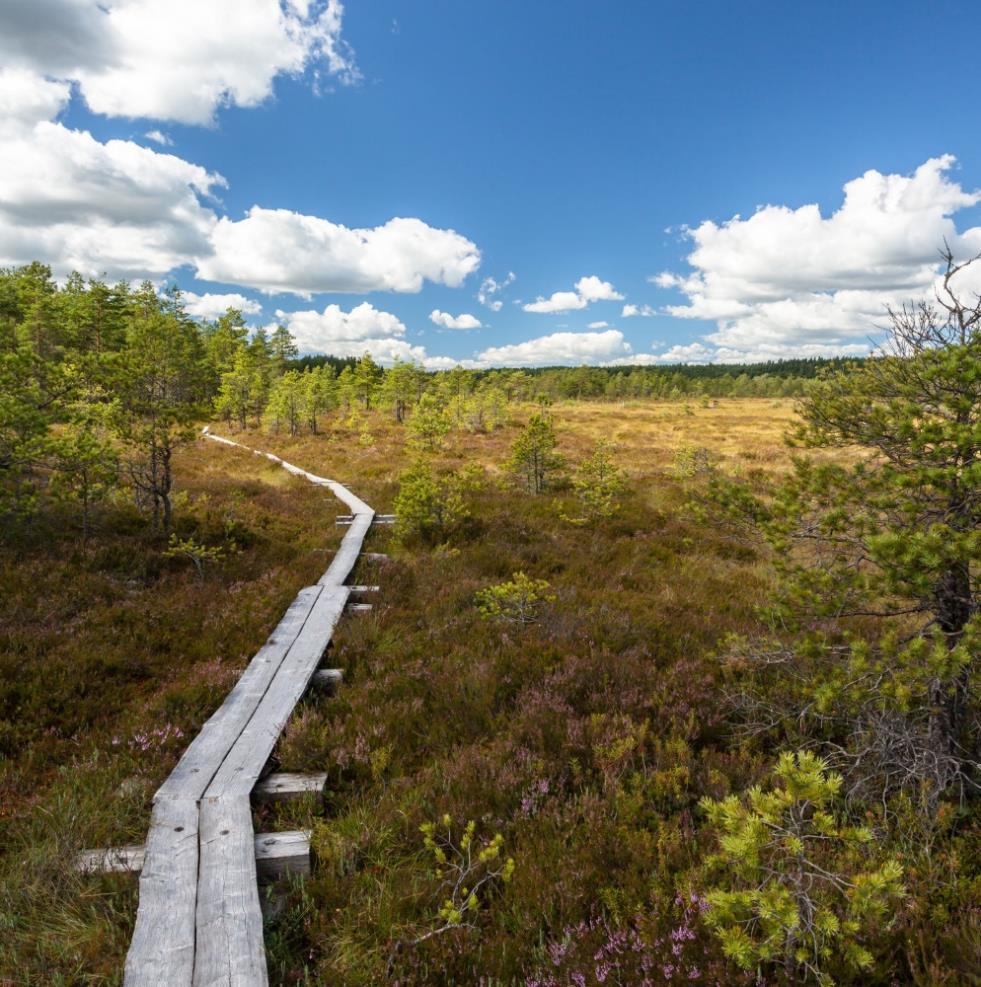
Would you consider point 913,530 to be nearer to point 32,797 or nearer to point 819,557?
point 819,557

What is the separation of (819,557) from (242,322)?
6557 centimetres

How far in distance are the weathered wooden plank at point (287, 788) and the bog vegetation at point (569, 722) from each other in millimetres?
87

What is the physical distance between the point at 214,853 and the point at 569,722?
285cm

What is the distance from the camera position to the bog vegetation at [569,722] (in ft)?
9.32

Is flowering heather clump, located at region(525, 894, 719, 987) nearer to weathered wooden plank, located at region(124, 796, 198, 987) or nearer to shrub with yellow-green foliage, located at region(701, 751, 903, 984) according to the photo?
shrub with yellow-green foliage, located at region(701, 751, 903, 984)

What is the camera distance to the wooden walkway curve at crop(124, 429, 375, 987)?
2.83 m

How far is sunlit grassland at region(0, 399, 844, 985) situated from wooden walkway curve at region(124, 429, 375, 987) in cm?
18

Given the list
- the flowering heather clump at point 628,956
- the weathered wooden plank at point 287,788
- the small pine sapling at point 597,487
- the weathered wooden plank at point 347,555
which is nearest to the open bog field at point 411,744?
the flowering heather clump at point 628,956

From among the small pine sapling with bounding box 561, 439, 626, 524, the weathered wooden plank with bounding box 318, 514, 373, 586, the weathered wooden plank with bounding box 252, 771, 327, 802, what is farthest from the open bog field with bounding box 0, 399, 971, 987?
the small pine sapling with bounding box 561, 439, 626, 524

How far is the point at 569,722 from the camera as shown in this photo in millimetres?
4875

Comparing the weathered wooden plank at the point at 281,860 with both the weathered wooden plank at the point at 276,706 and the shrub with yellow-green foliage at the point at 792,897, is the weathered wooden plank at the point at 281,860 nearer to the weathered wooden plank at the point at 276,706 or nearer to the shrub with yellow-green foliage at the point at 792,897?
the weathered wooden plank at the point at 276,706

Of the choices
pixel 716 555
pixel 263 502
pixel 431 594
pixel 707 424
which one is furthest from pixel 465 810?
pixel 707 424

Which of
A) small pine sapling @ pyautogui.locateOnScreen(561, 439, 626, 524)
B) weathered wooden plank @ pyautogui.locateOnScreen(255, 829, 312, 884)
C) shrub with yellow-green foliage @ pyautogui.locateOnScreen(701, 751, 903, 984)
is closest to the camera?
shrub with yellow-green foliage @ pyautogui.locateOnScreen(701, 751, 903, 984)

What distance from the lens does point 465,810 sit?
3949 millimetres
